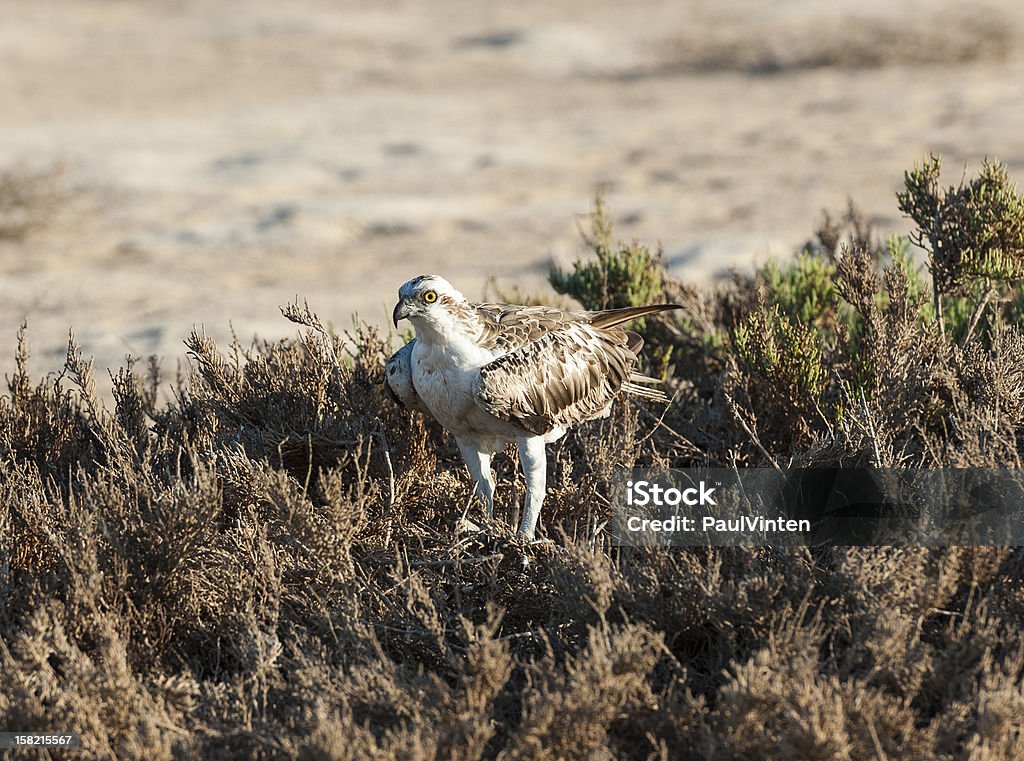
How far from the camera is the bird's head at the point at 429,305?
415 cm

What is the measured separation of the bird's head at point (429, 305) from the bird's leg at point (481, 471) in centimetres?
60

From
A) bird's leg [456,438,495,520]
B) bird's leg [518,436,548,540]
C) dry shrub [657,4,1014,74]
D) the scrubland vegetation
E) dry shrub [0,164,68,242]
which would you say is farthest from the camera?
dry shrub [657,4,1014,74]

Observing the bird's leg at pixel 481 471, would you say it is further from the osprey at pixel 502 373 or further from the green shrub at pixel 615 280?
the green shrub at pixel 615 280

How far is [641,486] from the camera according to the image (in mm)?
4434

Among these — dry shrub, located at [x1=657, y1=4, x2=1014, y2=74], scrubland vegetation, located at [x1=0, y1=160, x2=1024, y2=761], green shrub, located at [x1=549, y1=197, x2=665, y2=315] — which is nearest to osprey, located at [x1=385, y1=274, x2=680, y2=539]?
scrubland vegetation, located at [x1=0, y1=160, x2=1024, y2=761]

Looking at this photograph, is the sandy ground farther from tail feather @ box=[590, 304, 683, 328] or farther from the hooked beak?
the hooked beak

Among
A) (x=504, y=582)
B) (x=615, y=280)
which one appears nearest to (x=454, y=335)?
(x=504, y=582)

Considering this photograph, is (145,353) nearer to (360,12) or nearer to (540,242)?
(540,242)

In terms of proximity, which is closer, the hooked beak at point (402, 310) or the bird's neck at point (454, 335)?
the hooked beak at point (402, 310)

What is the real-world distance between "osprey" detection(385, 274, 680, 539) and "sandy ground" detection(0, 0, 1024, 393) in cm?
260

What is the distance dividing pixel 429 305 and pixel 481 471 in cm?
80

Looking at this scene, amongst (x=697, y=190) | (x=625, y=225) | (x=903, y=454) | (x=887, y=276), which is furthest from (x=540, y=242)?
(x=903, y=454)

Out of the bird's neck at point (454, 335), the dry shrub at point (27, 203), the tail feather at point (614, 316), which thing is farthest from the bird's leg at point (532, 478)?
the dry shrub at point (27, 203)

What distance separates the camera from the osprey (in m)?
4.26
